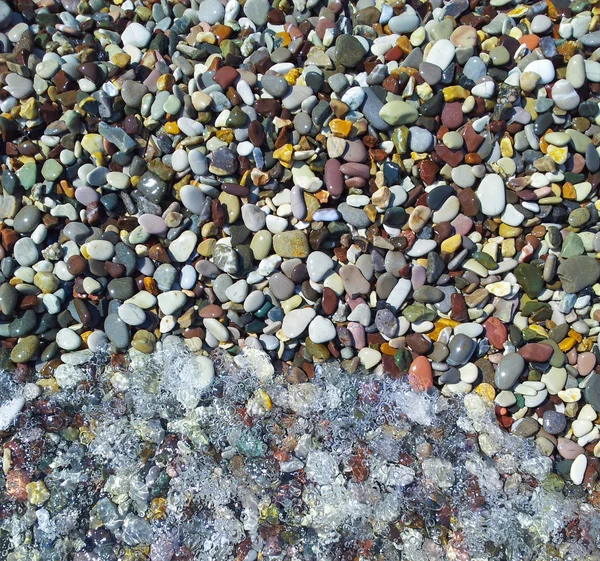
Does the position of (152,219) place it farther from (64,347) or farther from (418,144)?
(418,144)

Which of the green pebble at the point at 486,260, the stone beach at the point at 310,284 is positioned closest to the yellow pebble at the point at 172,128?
the stone beach at the point at 310,284

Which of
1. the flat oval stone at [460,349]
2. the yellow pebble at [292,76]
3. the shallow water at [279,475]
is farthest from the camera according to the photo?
the yellow pebble at [292,76]

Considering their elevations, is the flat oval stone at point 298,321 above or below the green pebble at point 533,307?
below

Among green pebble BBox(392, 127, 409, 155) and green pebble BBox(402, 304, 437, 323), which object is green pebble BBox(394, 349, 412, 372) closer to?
green pebble BBox(402, 304, 437, 323)

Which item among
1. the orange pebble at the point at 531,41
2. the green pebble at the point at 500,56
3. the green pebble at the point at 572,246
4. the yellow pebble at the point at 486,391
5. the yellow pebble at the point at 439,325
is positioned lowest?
the yellow pebble at the point at 486,391

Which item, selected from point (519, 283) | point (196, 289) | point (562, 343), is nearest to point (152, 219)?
point (196, 289)

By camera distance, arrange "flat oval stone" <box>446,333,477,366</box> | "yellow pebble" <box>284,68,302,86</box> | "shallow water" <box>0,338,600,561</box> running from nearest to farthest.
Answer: "shallow water" <box>0,338,600,561</box>
"flat oval stone" <box>446,333,477,366</box>
"yellow pebble" <box>284,68,302,86</box>

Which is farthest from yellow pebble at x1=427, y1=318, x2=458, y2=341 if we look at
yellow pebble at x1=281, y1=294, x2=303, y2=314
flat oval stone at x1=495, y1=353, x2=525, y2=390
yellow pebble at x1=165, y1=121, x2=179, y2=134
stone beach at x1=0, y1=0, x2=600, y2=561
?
yellow pebble at x1=165, y1=121, x2=179, y2=134

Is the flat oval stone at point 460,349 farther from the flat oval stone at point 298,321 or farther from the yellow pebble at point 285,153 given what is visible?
the yellow pebble at point 285,153

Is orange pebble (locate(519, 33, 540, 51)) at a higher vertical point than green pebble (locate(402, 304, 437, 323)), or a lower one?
higher
